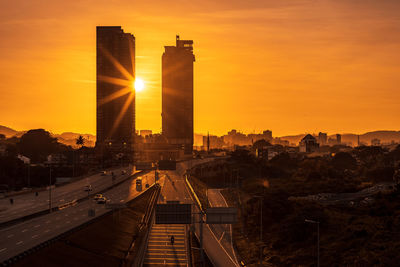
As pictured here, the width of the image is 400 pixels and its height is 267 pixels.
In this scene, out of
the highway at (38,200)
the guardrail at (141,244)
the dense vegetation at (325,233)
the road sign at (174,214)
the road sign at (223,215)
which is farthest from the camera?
the highway at (38,200)

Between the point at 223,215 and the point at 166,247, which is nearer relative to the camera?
the point at 223,215

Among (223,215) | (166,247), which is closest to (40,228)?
(166,247)

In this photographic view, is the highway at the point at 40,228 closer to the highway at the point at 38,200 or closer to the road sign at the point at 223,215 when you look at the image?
the highway at the point at 38,200

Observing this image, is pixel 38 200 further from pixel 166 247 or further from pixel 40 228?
pixel 166 247

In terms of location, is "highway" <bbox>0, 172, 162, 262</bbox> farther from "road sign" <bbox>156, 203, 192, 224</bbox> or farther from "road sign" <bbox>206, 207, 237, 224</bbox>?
"road sign" <bbox>206, 207, 237, 224</bbox>

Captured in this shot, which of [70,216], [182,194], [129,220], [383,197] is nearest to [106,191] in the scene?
[182,194]

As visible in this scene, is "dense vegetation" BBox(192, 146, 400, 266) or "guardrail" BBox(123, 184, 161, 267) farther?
"dense vegetation" BBox(192, 146, 400, 266)

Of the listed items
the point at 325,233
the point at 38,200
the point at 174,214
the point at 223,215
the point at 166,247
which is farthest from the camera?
the point at 38,200

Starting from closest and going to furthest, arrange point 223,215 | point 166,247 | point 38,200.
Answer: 1. point 223,215
2. point 166,247
3. point 38,200

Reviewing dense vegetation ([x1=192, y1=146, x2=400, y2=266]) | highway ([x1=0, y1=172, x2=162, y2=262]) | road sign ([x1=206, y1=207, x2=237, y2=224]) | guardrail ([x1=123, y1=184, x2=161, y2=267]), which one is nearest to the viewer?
highway ([x1=0, y1=172, x2=162, y2=262])

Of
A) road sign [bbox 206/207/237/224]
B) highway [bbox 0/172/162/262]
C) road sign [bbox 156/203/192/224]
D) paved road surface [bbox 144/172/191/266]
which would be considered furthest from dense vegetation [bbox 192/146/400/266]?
highway [bbox 0/172/162/262]

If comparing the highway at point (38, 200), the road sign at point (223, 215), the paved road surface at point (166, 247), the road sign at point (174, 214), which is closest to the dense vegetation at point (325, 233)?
the road sign at point (223, 215)

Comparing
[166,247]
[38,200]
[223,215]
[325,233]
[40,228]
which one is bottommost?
[166,247]

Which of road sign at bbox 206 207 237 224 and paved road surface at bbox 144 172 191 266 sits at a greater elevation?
road sign at bbox 206 207 237 224
